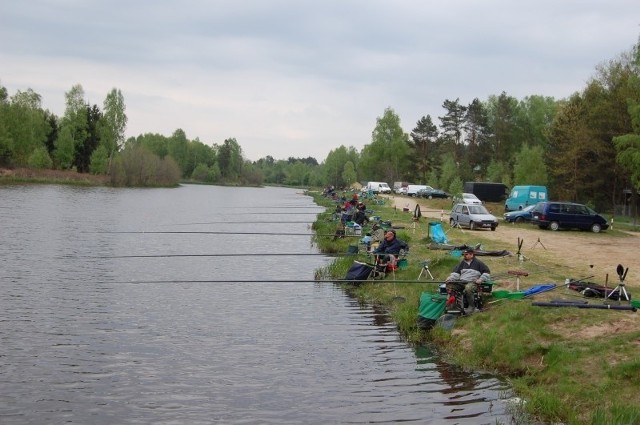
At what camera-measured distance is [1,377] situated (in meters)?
11.2

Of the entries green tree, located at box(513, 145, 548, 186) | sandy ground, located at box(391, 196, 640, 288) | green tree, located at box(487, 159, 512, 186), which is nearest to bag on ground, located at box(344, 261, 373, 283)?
sandy ground, located at box(391, 196, 640, 288)

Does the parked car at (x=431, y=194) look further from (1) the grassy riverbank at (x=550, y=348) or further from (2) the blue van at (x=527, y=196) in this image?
(1) the grassy riverbank at (x=550, y=348)

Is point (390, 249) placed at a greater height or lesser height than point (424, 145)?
lesser

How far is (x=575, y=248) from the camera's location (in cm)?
2658

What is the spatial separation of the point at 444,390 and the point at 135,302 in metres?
9.71

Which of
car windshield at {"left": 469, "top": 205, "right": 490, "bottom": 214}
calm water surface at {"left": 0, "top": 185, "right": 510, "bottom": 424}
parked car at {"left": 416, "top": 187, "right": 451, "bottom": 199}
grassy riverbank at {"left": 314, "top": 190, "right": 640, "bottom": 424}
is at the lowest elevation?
calm water surface at {"left": 0, "top": 185, "right": 510, "bottom": 424}

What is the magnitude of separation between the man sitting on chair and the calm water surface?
168cm

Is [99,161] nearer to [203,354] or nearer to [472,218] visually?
[472,218]

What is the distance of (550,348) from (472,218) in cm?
2370

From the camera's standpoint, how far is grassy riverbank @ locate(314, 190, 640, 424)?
9.61 meters

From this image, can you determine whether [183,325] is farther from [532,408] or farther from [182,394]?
[532,408]

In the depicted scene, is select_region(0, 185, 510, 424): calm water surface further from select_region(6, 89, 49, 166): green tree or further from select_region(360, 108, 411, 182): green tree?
select_region(360, 108, 411, 182): green tree

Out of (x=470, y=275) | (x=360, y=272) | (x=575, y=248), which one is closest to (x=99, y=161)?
(x=575, y=248)

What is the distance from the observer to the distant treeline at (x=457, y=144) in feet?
181
